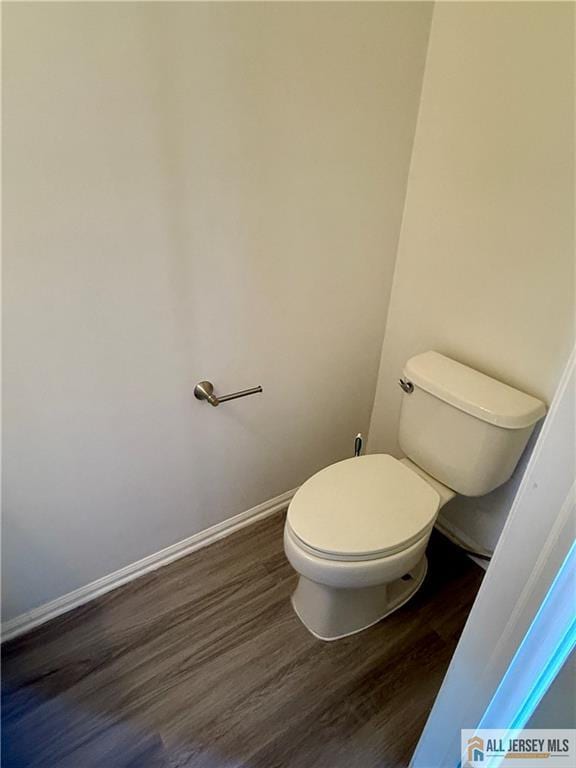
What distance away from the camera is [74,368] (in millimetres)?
1143

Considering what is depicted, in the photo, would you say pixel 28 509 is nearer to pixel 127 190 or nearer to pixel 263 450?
pixel 263 450

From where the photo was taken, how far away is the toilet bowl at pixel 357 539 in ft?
3.99

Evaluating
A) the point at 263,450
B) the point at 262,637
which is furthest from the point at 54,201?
the point at 262,637

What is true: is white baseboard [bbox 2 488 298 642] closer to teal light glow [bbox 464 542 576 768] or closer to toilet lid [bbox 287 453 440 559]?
toilet lid [bbox 287 453 440 559]

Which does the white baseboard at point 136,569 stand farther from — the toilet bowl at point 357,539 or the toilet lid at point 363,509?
the toilet lid at point 363,509

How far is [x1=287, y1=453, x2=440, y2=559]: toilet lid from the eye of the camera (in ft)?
4.00

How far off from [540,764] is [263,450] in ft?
3.71

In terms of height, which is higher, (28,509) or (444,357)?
(444,357)

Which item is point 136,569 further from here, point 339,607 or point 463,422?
point 463,422

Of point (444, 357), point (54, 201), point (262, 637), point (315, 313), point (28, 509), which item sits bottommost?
point (262, 637)

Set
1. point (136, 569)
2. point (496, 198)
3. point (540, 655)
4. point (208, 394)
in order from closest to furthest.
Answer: point (540, 655) → point (496, 198) → point (208, 394) → point (136, 569)

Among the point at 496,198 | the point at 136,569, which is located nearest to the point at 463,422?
the point at 496,198

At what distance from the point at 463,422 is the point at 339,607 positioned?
2.21ft

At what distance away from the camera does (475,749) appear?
3.04 ft
